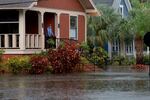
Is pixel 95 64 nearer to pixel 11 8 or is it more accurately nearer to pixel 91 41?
pixel 11 8

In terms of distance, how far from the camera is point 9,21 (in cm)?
3438

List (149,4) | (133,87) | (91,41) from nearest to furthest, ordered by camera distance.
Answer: (133,87), (91,41), (149,4)

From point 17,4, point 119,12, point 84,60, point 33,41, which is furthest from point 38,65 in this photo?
point 119,12

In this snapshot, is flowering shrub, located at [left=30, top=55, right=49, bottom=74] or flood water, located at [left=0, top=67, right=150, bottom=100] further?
flowering shrub, located at [left=30, top=55, right=49, bottom=74]

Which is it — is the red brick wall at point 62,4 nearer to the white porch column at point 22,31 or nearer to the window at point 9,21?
the window at point 9,21

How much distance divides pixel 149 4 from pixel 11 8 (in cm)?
2311

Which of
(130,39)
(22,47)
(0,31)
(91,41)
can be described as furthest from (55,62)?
(130,39)

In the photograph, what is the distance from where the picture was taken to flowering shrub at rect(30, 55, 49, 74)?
29.0 meters

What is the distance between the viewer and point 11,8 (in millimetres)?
32438

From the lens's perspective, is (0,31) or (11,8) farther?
(0,31)

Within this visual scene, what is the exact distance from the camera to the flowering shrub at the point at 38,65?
29.0 meters

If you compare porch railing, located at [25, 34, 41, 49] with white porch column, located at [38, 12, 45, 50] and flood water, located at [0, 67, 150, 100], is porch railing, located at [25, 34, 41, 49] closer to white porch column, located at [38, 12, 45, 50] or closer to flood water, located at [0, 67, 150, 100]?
white porch column, located at [38, 12, 45, 50]

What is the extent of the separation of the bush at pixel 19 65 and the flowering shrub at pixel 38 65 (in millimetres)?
242

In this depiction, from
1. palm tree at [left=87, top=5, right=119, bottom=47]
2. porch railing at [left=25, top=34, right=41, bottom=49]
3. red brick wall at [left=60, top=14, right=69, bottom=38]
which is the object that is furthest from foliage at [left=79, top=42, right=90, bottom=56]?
palm tree at [left=87, top=5, right=119, bottom=47]
